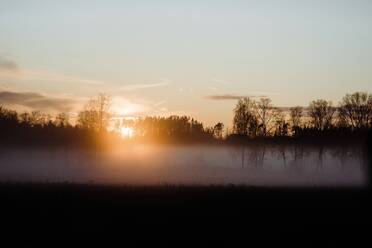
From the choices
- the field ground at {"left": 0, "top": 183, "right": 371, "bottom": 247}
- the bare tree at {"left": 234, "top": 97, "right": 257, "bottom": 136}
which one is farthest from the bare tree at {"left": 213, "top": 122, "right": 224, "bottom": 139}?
the field ground at {"left": 0, "top": 183, "right": 371, "bottom": 247}

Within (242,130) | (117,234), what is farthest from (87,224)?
(242,130)

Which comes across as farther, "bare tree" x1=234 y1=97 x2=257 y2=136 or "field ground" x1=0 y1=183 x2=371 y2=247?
"bare tree" x1=234 y1=97 x2=257 y2=136

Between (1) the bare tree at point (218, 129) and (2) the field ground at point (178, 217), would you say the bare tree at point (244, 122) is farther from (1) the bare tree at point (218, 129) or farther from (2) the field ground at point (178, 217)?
(2) the field ground at point (178, 217)

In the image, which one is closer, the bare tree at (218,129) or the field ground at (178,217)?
the field ground at (178,217)

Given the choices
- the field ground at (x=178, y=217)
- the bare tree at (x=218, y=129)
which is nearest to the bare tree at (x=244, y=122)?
the bare tree at (x=218, y=129)

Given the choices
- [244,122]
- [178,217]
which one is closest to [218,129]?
[244,122]

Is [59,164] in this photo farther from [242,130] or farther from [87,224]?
[87,224]

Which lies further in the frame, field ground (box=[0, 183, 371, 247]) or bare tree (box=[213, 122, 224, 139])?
bare tree (box=[213, 122, 224, 139])

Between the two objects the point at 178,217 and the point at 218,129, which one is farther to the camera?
the point at 218,129

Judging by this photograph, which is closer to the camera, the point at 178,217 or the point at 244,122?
the point at 178,217

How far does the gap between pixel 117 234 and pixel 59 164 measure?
78.1 meters

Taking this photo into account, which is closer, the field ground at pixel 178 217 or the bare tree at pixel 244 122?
the field ground at pixel 178 217

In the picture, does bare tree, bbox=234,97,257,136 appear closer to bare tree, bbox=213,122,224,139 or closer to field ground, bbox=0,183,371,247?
bare tree, bbox=213,122,224,139

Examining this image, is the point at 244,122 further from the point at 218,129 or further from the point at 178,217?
the point at 178,217
